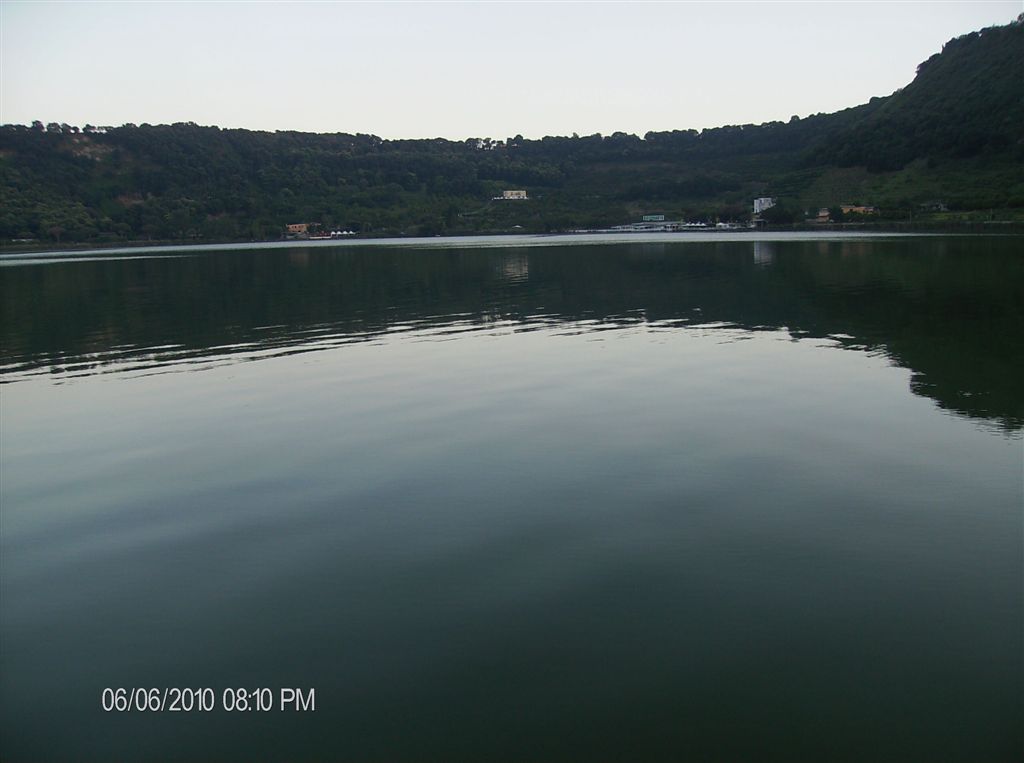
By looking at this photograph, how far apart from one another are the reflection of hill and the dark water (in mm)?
808

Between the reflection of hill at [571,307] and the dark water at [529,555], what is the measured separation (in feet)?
2.65

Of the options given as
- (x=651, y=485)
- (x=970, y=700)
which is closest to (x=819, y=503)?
(x=651, y=485)

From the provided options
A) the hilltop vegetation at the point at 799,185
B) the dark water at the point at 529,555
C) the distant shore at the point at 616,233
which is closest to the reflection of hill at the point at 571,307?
the dark water at the point at 529,555

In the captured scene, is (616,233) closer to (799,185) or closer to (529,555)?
(799,185)

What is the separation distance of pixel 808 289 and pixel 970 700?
3338cm

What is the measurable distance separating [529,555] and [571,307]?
25726mm

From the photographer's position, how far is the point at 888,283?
3891 cm

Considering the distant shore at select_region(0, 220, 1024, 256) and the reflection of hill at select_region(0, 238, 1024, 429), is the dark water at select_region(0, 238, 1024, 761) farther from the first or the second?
the distant shore at select_region(0, 220, 1024, 256)

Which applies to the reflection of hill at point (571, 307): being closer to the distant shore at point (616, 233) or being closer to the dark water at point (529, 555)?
the dark water at point (529, 555)

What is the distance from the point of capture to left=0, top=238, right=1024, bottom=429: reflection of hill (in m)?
22.7

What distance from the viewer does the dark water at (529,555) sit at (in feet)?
21.1

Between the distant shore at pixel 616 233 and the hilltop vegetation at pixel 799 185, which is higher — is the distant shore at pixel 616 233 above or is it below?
below

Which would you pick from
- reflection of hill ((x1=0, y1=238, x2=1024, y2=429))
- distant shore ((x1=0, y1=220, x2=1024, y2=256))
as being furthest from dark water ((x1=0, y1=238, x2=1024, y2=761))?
distant shore ((x1=0, y1=220, x2=1024, y2=256))

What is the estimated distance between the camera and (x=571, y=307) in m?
34.4
